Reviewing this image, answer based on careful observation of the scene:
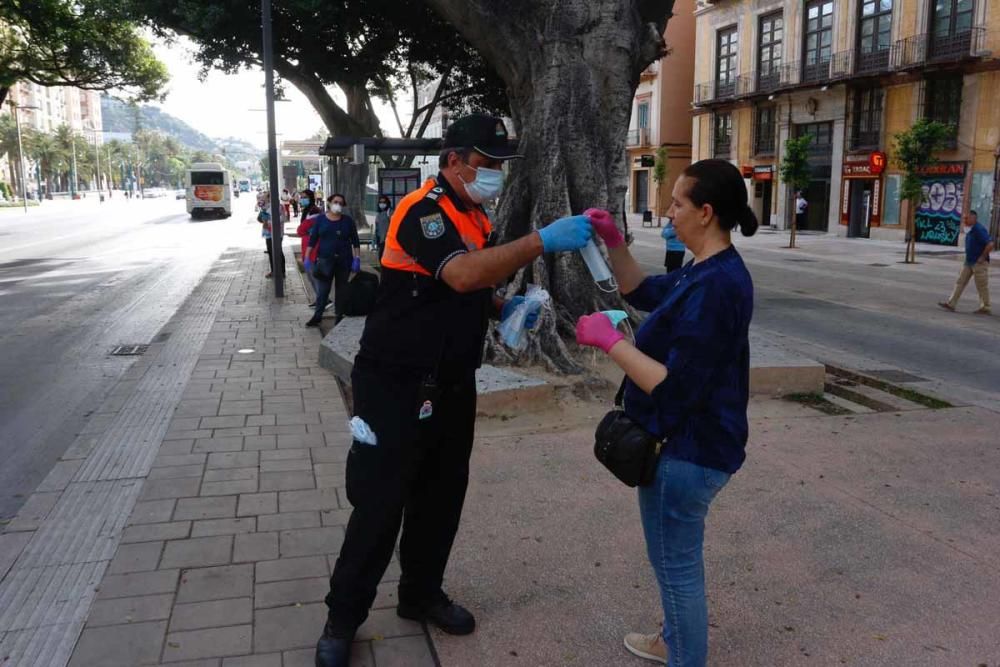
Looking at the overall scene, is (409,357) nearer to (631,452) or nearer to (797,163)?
(631,452)

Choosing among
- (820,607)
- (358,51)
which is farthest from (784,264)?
(820,607)

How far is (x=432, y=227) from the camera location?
2.68 m

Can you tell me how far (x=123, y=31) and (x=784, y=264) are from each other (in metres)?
22.4

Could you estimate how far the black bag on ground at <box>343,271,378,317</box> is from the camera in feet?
10.1

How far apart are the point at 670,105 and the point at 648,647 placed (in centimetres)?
4355

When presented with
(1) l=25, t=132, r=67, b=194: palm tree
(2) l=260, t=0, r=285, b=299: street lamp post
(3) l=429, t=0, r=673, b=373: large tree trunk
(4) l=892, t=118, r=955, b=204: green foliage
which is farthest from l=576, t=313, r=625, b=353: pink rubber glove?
(1) l=25, t=132, r=67, b=194: palm tree

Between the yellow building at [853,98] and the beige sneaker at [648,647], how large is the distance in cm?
2654

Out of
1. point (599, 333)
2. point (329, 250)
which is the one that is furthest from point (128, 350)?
point (599, 333)

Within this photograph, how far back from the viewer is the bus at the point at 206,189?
44894mm

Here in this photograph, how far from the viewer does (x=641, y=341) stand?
98.9 inches

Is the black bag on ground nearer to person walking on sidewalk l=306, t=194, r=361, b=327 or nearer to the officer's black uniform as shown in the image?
the officer's black uniform

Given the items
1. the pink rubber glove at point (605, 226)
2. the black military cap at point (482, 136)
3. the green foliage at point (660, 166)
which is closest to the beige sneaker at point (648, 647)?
the pink rubber glove at point (605, 226)

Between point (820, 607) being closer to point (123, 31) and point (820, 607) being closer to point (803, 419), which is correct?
point (803, 419)

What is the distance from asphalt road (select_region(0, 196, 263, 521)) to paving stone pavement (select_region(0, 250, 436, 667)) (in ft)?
2.81
